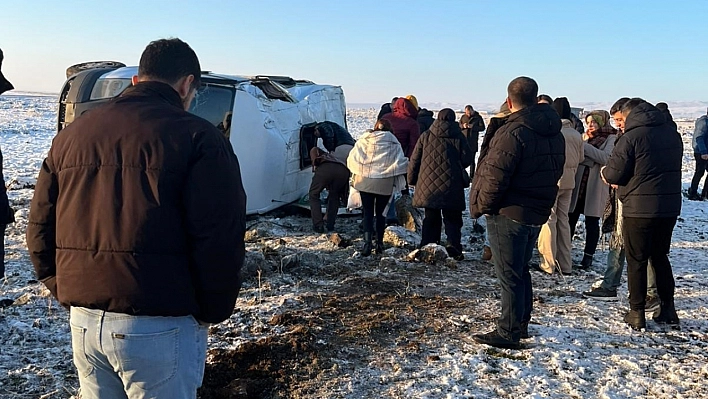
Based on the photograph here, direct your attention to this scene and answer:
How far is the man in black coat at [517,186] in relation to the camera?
430cm

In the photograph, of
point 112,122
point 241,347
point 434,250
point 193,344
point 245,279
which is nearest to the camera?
point 112,122

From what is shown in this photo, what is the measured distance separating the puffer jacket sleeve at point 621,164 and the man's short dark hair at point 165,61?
3802 millimetres

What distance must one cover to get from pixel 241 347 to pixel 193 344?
230 cm

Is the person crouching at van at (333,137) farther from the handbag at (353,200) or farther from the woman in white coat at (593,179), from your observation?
the woman in white coat at (593,179)

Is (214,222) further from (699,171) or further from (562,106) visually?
(699,171)

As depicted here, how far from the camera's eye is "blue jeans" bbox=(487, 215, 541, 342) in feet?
14.4

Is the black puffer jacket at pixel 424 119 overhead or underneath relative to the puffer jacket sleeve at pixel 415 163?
overhead

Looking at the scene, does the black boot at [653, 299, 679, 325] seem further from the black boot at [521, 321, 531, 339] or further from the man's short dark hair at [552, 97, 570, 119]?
the man's short dark hair at [552, 97, 570, 119]

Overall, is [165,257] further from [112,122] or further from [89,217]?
[112,122]

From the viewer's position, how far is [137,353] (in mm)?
2059

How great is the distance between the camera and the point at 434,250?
7.04m

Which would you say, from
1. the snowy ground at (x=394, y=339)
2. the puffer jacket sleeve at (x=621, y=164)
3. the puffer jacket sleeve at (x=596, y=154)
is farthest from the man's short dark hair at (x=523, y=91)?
the puffer jacket sleeve at (x=596, y=154)

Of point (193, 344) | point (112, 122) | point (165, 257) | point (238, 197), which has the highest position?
point (112, 122)

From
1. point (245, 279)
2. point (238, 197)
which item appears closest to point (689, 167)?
point (245, 279)
